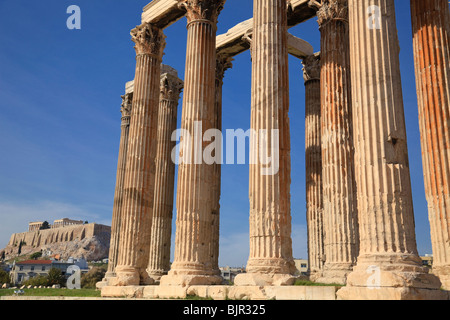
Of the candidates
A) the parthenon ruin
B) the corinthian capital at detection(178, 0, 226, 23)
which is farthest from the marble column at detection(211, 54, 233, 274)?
the corinthian capital at detection(178, 0, 226, 23)

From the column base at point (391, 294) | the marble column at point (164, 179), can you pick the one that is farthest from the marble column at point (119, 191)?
the column base at point (391, 294)

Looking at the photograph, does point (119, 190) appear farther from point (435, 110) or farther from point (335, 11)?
point (435, 110)

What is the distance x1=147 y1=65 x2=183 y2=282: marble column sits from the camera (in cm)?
3041

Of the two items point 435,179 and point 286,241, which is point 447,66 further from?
point 286,241

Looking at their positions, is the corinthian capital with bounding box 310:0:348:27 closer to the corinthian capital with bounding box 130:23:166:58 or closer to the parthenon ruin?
the parthenon ruin

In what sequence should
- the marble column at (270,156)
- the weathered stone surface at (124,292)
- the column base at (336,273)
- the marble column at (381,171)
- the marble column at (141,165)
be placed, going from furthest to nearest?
the marble column at (141,165) < the weathered stone surface at (124,292) < the column base at (336,273) < the marble column at (270,156) < the marble column at (381,171)

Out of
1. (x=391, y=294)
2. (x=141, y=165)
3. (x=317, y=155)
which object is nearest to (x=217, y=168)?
(x=141, y=165)

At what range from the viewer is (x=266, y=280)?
16469 mm

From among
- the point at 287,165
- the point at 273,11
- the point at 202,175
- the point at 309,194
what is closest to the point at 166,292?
the point at 202,175

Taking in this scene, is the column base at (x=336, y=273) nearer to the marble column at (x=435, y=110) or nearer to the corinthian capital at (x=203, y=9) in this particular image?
the marble column at (x=435, y=110)

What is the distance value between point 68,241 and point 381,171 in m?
149

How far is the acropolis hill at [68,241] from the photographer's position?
139375mm

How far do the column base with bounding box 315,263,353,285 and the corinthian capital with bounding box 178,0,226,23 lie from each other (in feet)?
49.3

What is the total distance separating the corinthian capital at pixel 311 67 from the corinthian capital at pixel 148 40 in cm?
1004
